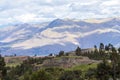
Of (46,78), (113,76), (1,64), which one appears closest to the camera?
(46,78)

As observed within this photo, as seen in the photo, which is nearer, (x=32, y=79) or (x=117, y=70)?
(x=32, y=79)

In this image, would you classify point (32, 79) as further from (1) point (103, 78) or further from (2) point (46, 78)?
(1) point (103, 78)

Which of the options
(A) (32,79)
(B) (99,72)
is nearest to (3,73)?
(A) (32,79)

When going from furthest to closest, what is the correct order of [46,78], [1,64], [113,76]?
[113,76]
[1,64]
[46,78]

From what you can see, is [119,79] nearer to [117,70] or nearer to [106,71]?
[117,70]

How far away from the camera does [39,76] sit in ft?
470

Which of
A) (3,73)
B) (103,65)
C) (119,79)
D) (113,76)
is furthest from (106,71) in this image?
(3,73)

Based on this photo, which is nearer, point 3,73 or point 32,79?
point 32,79

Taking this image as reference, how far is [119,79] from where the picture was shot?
19838 centimetres

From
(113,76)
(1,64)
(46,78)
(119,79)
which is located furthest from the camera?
(119,79)

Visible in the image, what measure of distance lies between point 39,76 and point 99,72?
117 feet

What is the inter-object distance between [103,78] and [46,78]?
3361 cm

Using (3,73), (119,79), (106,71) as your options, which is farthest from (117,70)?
(3,73)

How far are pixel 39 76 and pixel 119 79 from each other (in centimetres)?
6898
